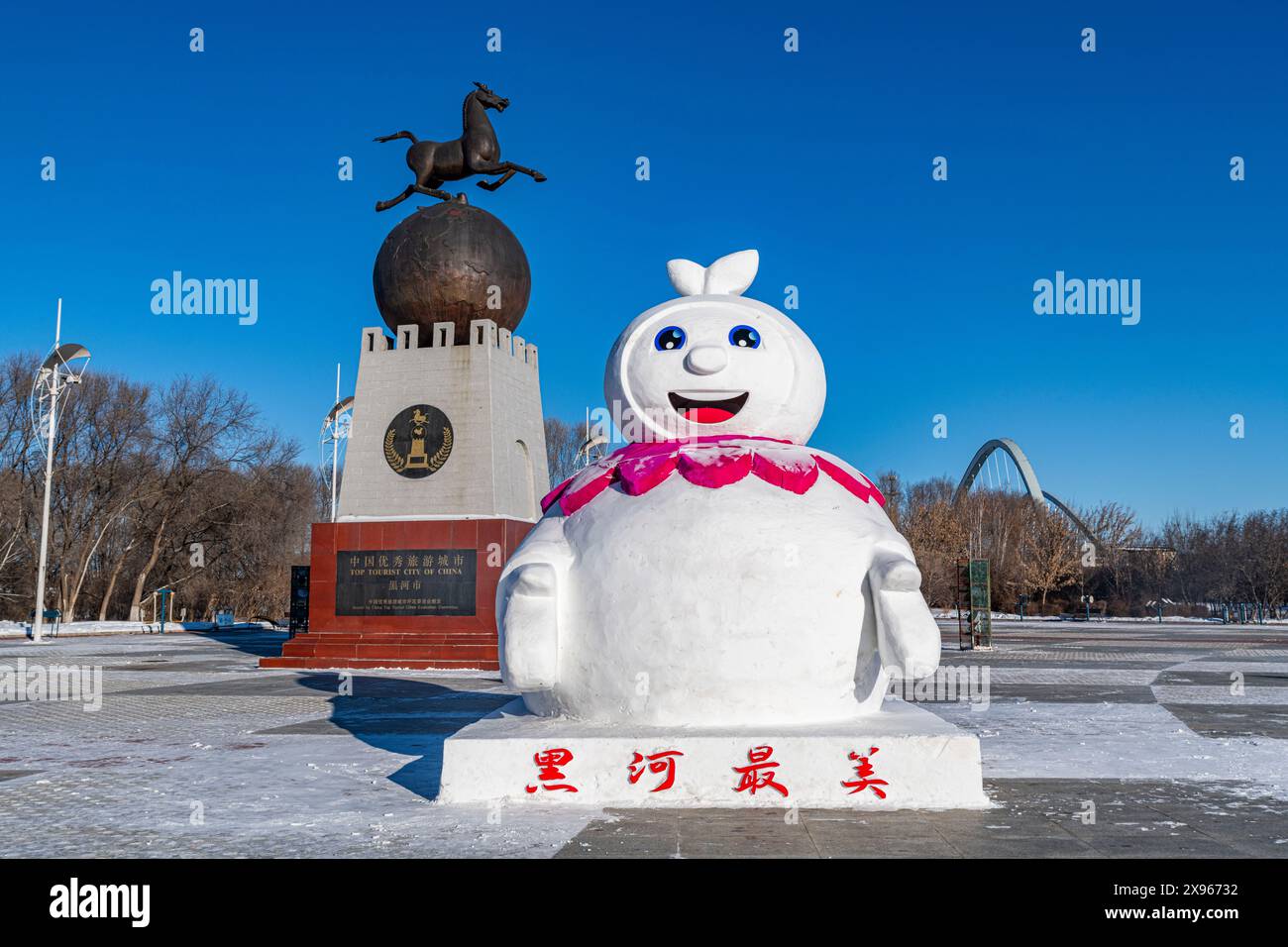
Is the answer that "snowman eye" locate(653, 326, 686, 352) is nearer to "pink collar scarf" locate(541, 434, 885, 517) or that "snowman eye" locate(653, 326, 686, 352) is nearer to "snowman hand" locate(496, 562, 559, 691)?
"pink collar scarf" locate(541, 434, 885, 517)

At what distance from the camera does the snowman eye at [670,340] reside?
655cm

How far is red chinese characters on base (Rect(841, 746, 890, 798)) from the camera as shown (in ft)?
18.4

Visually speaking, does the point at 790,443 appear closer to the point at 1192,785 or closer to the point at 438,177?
the point at 1192,785

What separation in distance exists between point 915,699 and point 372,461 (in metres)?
10.1

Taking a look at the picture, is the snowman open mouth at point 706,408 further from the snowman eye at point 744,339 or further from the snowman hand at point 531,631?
the snowman hand at point 531,631

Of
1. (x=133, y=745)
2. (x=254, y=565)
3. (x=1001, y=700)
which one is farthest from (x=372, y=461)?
(x=254, y=565)

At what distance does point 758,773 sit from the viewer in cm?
558

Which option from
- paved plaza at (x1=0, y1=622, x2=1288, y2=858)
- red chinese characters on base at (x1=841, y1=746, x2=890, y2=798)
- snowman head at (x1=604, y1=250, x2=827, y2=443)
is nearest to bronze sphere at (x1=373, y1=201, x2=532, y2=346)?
paved plaza at (x1=0, y1=622, x2=1288, y2=858)

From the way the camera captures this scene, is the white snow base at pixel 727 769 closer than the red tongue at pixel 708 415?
Yes

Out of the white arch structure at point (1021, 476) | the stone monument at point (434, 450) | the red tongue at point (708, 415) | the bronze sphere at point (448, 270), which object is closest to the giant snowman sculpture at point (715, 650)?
the red tongue at point (708, 415)

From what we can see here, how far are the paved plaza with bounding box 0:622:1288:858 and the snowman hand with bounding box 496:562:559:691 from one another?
0.73 m

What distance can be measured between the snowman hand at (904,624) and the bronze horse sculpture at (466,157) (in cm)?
1473

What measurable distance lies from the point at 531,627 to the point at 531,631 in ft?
0.07

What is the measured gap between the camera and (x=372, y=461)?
1770 cm
